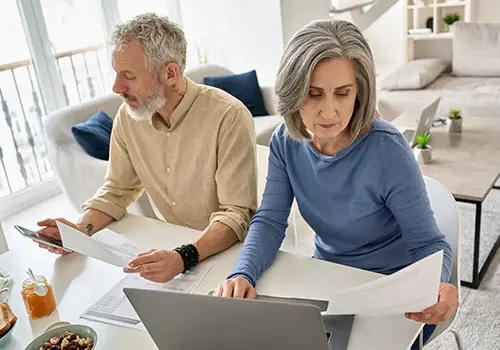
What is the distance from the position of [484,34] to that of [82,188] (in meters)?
3.36

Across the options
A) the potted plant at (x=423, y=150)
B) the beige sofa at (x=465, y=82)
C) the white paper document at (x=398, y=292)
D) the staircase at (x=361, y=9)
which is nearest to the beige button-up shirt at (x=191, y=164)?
the white paper document at (x=398, y=292)

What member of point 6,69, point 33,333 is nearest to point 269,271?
point 33,333

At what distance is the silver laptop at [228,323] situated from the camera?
2.47 ft

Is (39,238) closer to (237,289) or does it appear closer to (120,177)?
(120,177)

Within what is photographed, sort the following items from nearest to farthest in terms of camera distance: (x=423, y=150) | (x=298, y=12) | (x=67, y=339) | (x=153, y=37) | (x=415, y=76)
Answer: (x=67, y=339)
(x=153, y=37)
(x=423, y=150)
(x=415, y=76)
(x=298, y=12)

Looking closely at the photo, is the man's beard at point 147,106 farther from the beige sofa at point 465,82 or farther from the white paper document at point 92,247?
→ the beige sofa at point 465,82

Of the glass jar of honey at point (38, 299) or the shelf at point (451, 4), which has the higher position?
the shelf at point (451, 4)

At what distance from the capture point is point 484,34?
412cm

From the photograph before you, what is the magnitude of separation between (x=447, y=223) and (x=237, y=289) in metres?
0.58

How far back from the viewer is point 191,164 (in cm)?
153

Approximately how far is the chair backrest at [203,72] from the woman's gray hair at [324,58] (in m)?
2.59

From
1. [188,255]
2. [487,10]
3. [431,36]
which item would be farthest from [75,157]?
[487,10]

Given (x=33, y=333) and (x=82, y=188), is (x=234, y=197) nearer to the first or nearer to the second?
(x=33, y=333)

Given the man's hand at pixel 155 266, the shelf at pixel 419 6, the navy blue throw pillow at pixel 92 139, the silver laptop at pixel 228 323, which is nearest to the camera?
the silver laptop at pixel 228 323
